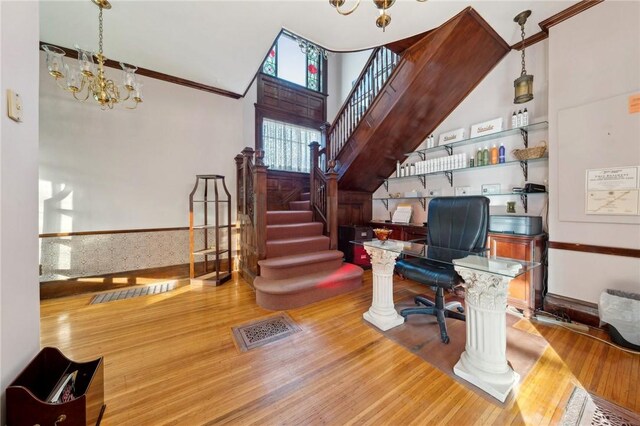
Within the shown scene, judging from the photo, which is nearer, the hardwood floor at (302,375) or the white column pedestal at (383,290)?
the hardwood floor at (302,375)

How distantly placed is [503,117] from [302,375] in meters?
3.72

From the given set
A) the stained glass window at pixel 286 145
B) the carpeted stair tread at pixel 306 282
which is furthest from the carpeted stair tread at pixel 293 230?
the stained glass window at pixel 286 145

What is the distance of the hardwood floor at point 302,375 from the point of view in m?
1.29

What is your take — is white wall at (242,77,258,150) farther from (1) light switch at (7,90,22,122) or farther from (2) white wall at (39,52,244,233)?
(1) light switch at (7,90,22,122)

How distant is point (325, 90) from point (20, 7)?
217 inches

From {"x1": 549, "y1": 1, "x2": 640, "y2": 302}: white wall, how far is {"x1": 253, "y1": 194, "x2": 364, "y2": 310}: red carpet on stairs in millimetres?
2186

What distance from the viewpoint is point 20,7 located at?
968 millimetres

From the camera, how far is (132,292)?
3061 mm

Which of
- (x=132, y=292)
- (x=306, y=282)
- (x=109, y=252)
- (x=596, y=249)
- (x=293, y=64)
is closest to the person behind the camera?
(x=596, y=249)

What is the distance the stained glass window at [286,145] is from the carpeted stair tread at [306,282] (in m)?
2.83

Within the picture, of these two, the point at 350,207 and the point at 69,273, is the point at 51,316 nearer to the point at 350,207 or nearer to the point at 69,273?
the point at 69,273

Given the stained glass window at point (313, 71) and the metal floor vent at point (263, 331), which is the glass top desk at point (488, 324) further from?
the stained glass window at point (313, 71)

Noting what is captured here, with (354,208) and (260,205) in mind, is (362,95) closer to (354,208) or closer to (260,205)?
(354,208)

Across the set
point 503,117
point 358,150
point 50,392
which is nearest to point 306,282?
point 50,392
